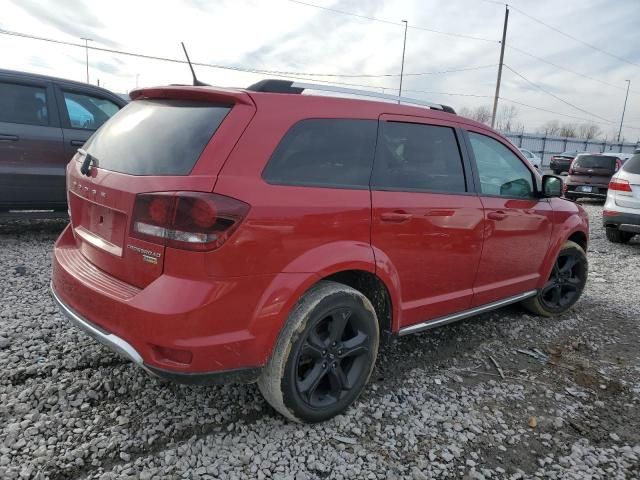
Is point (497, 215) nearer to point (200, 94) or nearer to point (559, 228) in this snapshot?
point (559, 228)

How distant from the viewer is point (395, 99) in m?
2.97

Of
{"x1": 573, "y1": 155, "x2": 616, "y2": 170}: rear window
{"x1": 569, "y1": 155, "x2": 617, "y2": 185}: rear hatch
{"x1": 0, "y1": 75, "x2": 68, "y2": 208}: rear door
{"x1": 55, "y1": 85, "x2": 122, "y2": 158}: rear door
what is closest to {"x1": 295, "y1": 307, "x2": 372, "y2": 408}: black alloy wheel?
{"x1": 55, "y1": 85, "x2": 122, "y2": 158}: rear door

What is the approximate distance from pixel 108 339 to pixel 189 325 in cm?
47

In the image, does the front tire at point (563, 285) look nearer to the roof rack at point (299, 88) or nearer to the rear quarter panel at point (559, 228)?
the rear quarter panel at point (559, 228)

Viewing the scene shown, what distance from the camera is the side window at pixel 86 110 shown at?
5637 mm

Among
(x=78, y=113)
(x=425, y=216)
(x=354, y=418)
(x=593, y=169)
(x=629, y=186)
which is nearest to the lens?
(x=354, y=418)

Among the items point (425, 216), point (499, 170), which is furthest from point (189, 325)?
point (499, 170)

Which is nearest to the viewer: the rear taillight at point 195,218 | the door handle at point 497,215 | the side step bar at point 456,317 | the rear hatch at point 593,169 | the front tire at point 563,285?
the rear taillight at point 195,218

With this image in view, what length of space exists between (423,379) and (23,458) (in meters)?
2.27

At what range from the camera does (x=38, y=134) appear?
5.38 metres

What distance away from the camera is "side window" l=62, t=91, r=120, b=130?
564 cm

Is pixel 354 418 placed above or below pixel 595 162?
below

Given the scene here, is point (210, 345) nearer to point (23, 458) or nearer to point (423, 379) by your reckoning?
point (23, 458)

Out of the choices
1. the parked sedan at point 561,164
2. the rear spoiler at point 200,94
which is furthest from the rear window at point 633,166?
the parked sedan at point 561,164
